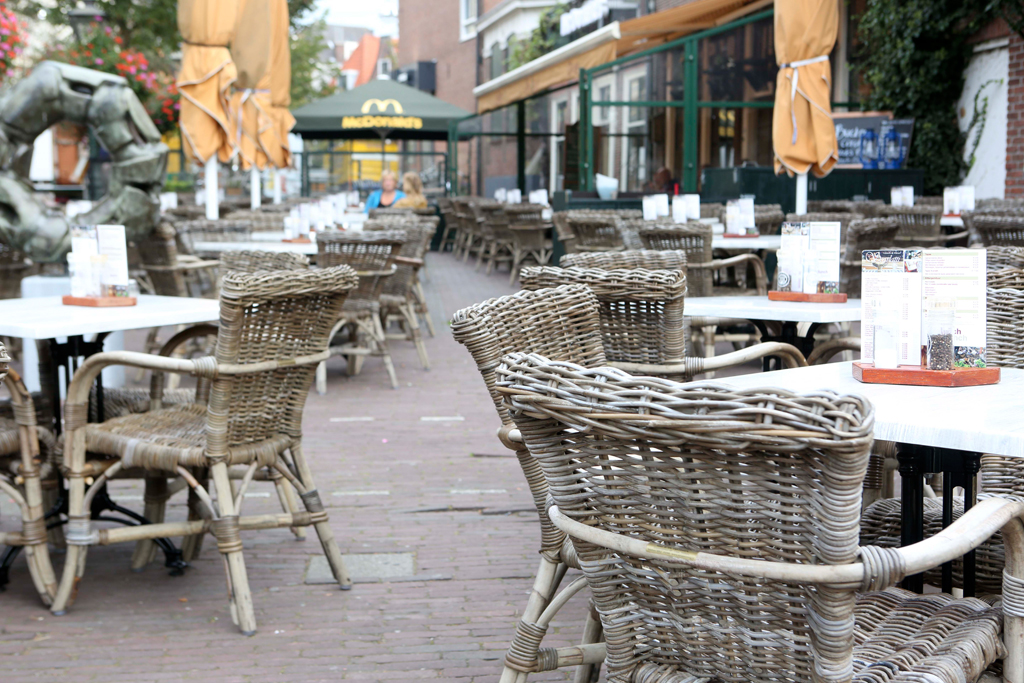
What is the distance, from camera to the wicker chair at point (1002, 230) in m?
5.13

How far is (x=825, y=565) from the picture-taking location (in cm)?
130

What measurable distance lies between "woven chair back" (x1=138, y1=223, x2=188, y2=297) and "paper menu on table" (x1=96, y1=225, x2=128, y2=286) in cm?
250

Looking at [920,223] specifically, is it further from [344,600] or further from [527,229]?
[344,600]

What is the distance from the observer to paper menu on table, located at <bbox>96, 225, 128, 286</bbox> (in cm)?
369

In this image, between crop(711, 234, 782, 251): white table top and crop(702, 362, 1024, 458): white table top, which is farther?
crop(711, 234, 782, 251): white table top

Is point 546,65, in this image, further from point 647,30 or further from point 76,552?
point 76,552

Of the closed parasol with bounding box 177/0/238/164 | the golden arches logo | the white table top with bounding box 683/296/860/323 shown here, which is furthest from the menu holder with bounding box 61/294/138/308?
the golden arches logo

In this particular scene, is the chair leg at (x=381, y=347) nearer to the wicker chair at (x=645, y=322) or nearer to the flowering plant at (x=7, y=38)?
the wicker chair at (x=645, y=322)

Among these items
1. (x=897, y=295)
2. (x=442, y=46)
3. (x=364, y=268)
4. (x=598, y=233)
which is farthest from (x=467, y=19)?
(x=897, y=295)

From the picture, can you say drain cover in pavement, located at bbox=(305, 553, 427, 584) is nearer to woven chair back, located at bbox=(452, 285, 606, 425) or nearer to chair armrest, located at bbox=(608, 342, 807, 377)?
chair armrest, located at bbox=(608, 342, 807, 377)

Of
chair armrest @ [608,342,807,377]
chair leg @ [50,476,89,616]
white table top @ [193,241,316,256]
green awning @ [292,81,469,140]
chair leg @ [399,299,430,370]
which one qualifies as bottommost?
chair leg @ [50,476,89,616]

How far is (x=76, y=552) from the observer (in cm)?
309

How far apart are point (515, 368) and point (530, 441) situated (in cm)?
11

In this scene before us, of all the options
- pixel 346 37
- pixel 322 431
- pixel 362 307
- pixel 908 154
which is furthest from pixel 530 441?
pixel 346 37
